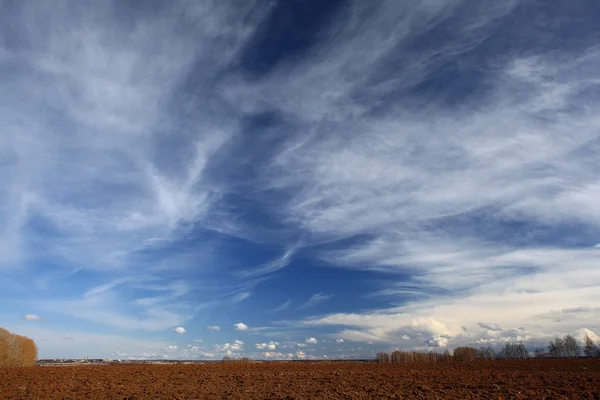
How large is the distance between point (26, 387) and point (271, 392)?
18898 millimetres

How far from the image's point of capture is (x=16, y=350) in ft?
229

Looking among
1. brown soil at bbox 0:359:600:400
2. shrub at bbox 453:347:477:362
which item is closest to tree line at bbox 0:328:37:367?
brown soil at bbox 0:359:600:400

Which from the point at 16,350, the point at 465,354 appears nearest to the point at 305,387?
the point at 16,350

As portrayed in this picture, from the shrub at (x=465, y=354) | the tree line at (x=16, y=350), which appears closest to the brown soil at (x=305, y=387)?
the tree line at (x=16, y=350)

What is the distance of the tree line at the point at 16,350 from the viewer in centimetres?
6625

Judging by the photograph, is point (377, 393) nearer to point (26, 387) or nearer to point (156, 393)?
point (156, 393)

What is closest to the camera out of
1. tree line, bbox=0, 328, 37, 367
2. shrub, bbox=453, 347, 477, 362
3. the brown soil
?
the brown soil

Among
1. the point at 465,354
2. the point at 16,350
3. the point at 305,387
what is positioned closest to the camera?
the point at 305,387

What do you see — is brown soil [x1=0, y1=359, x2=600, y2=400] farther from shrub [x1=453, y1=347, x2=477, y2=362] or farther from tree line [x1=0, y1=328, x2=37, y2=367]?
shrub [x1=453, y1=347, x2=477, y2=362]

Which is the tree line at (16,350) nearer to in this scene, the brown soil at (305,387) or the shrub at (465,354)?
the brown soil at (305,387)

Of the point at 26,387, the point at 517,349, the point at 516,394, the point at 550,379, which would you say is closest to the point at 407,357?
the point at 517,349

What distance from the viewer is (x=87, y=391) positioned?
26.1 meters

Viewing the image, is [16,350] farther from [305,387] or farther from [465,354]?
[465,354]

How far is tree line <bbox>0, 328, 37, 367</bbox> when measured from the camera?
6625 centimetres
